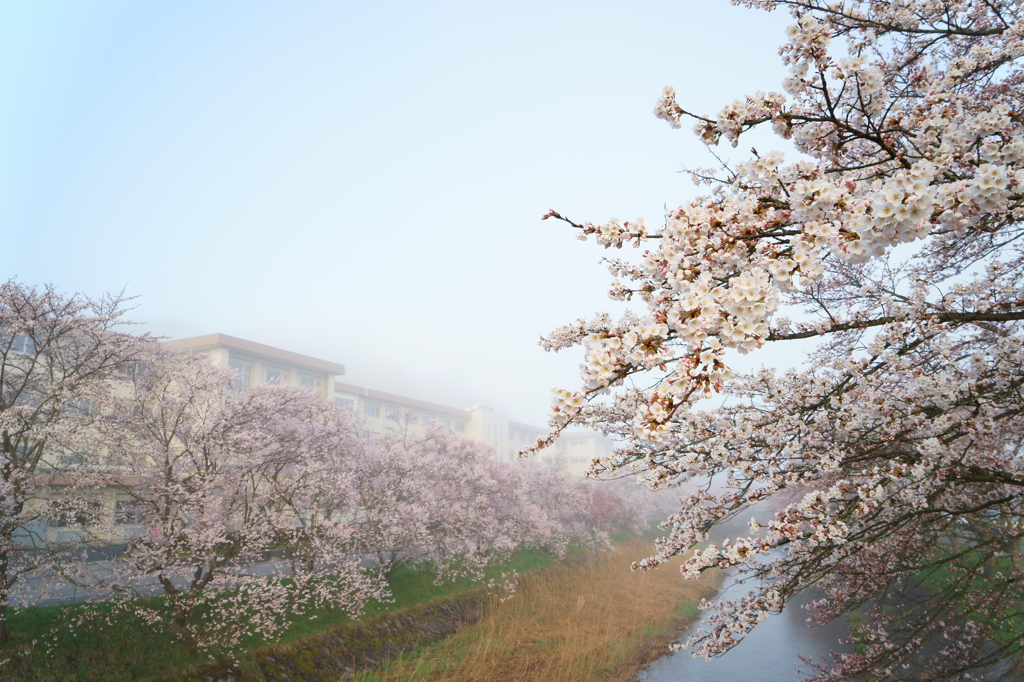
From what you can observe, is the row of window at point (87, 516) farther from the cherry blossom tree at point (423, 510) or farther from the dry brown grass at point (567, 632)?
the dry brown grass at point (567, 632)

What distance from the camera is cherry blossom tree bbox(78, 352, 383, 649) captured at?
420 inches

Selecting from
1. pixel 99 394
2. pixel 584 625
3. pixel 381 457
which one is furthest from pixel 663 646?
pixel 99 394

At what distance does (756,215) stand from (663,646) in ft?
56.3

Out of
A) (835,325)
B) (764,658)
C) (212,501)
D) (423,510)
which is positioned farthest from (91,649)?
(764,658)

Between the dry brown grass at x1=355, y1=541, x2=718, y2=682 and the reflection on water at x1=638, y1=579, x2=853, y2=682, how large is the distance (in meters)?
0.81

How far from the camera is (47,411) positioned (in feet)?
35.1

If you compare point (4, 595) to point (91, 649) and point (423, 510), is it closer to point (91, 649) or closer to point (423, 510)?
point (91, 649)

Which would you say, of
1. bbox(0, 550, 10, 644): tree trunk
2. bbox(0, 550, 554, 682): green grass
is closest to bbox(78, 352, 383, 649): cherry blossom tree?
bbox(0, 550, 554, 682): green grass

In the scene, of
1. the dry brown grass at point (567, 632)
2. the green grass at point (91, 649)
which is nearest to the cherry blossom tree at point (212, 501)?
the green grass at point (91, 649)

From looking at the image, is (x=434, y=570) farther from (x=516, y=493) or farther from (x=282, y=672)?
(x=282, y=672)

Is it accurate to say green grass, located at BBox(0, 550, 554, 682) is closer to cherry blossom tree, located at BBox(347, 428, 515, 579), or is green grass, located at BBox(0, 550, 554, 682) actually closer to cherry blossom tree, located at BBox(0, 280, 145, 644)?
cherry blossom tree, located at BBox(0, 280, 145, 644)

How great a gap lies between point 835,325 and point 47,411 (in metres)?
13.4

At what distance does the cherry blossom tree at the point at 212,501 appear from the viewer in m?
10.7

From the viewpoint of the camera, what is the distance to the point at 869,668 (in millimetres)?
6320
